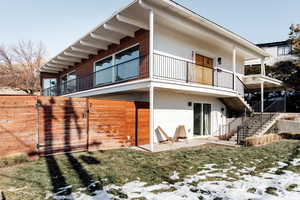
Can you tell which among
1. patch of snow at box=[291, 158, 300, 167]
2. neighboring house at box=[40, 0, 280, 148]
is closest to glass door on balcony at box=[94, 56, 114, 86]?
neighboring house at box=[40, 0, 280, 148]

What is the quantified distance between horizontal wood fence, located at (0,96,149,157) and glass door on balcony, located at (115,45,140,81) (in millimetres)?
1786

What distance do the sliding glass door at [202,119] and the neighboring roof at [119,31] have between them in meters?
4.27

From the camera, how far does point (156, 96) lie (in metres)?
9.04

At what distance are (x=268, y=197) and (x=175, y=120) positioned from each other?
21.6 feet

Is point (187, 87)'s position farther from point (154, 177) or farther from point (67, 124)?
point (67, 124)

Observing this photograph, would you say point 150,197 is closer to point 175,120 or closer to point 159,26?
point 175,120

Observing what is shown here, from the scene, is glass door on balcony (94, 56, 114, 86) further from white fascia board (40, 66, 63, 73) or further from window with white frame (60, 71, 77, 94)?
white fascia board (40, 66, 63, 73)

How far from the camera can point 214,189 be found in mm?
3678

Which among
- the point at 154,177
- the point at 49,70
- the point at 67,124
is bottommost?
the point at 154,177

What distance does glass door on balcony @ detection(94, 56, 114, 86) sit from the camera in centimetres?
1084

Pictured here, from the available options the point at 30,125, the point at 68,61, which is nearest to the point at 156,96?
the point at 30,125

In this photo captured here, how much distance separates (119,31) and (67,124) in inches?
198

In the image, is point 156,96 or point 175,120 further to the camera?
point 175,120

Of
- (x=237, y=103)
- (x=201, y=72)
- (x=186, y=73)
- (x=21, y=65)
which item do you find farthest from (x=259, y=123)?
(x=21, y=65)
